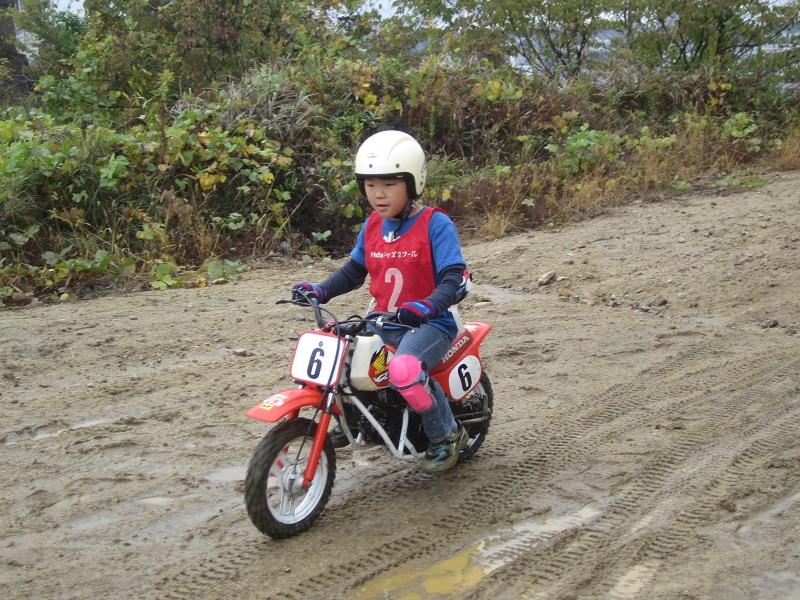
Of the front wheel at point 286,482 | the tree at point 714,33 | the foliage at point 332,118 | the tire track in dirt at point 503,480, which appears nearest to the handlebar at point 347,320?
the front wheel at point 286,482

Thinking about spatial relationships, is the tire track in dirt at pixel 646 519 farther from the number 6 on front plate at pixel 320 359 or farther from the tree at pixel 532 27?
the tree at pixel 532 27

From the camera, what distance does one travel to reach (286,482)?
3.97 meters

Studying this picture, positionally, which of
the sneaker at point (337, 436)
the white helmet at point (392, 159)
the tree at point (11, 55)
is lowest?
the sneaker at point (337, 436)

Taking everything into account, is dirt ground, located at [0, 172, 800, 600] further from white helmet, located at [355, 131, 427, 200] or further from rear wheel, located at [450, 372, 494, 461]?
white helmet, located at [355, 131, 427, 200]

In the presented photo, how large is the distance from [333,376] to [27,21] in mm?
14756

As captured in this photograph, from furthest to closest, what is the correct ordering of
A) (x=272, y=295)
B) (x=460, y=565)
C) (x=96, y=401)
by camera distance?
(x=272, y=295) → (x=96, y=401) → (x=460, y=565)

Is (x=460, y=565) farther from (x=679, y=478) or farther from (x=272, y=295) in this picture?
(x=272, y=295)

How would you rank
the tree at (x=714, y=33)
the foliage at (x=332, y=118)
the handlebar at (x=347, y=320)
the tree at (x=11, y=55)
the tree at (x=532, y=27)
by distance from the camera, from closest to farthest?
the handlebar at (x=347, y=320) → the foliage at (x=332, y=118) → the tree at (x=714, y=33) → the tree at (x=532, y=27) → the tree at (x=11, y=55)

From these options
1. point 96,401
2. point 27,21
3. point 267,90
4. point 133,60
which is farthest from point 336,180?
point 27,21

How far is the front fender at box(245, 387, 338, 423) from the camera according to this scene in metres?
3.77

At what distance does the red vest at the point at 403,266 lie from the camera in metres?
4.35

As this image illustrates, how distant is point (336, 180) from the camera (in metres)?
10.3

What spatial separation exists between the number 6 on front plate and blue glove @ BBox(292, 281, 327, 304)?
290 mm

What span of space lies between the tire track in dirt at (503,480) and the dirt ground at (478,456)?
0.04ft
